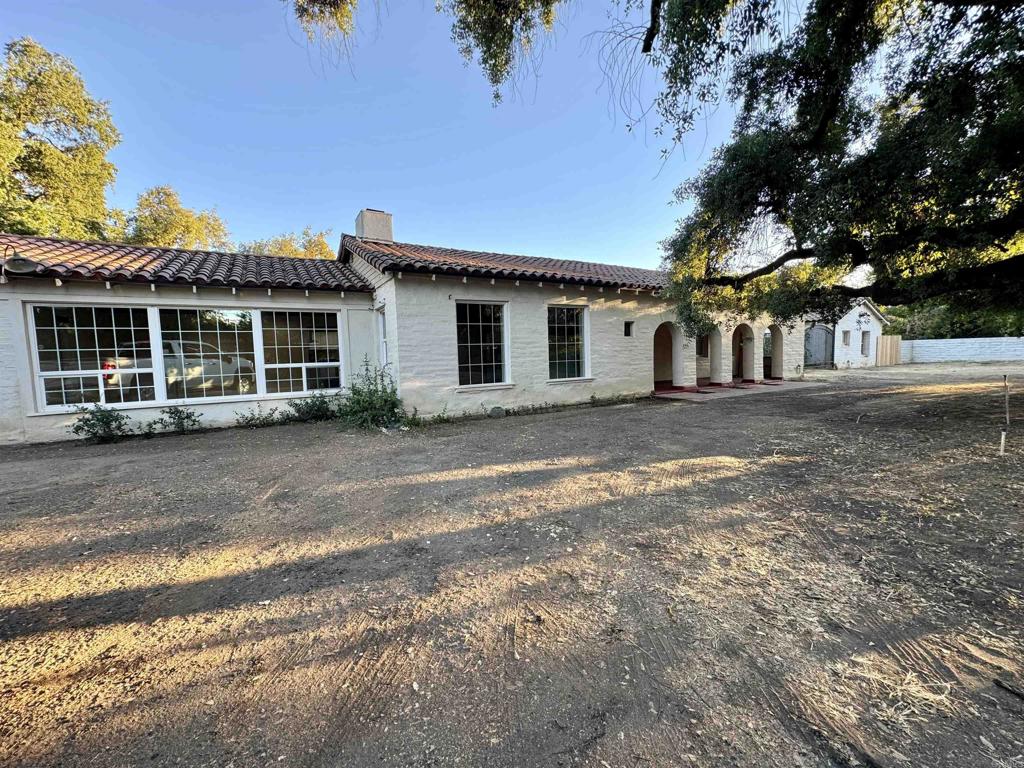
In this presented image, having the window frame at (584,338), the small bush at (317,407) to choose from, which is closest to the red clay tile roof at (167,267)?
the small bush at (317,407)

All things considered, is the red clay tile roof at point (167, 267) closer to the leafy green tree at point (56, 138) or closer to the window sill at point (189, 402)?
the window sill at point (189, 402)

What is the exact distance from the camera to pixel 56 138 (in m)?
17.7

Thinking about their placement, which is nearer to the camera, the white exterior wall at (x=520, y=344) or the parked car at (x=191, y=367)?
the parked car at (x=191, y=367)

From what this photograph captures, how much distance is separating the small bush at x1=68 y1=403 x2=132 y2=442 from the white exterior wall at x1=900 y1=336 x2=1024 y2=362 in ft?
121

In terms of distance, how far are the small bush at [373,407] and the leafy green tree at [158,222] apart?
1859cm

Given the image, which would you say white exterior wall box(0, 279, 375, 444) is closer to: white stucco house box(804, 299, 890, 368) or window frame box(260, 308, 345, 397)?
window frame box(260, 308, 345, 397)

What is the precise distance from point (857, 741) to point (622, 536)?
6.09ft

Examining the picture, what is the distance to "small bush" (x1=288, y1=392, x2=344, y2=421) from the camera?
29.8 ft

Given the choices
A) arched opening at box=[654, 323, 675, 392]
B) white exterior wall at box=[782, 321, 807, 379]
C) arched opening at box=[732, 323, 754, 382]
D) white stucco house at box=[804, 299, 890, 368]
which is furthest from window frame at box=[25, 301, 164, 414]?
white stucco house at box=[804, 299, 890, 368]

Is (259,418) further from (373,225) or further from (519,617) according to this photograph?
(519,617)

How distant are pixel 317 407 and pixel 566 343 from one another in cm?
646

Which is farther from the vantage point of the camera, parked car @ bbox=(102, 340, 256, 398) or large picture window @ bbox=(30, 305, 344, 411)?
parked car @ bbox=(102, 340, 256, 398)

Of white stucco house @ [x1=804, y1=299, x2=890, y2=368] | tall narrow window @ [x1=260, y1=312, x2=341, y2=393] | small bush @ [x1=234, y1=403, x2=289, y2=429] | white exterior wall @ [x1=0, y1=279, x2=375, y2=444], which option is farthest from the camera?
white stucco house @ [x1=804, y1=299, x2=890, y2=368]

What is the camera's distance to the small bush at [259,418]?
860 centimetres
